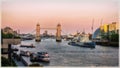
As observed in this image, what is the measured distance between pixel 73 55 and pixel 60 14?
1.76 feet

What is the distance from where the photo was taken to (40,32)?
5.47 meters

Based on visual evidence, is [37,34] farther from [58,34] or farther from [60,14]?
[60,14]

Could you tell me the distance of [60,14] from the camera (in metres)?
Result: 5.48

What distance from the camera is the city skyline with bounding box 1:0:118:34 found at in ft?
17.9

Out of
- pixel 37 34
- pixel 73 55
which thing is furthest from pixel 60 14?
pixel 73 55

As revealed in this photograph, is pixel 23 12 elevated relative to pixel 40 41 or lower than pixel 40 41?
elevated

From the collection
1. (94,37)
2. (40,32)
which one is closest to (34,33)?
(40,32)

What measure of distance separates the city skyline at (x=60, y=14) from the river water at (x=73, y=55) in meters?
0.18

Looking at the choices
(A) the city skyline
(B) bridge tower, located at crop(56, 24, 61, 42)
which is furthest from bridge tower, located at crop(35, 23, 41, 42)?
(B) bridge tower, located at crop(56, 24, 61, 42)

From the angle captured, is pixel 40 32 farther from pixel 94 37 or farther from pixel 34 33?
pixel 94 37

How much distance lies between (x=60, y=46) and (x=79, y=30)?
310 mm

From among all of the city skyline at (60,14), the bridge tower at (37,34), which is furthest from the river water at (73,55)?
the city skyline at (60,14)

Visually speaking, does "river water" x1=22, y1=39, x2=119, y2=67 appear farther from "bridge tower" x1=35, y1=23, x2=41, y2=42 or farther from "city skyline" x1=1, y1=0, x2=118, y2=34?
"city skyline" x1=1, y1=0, x2=118, y2=34

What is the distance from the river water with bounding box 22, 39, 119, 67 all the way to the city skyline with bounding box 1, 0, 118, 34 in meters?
0.18
